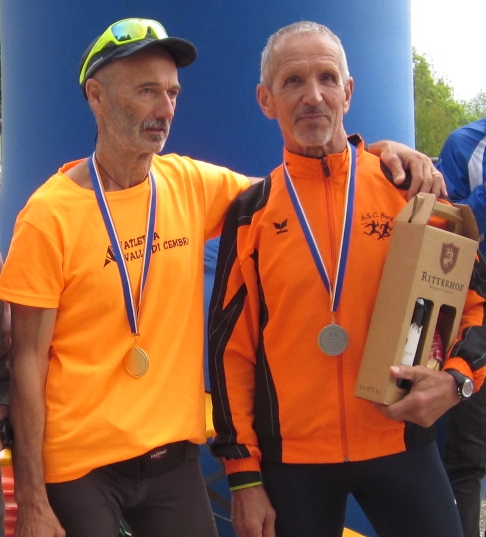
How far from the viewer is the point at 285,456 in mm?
2266

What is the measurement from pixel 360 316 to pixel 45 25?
264cm

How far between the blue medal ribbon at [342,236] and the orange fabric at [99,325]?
1.28ft

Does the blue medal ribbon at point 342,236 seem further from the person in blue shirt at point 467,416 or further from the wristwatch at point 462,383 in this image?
the person in blue shirt at point 467,416

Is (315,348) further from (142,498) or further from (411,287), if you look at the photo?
(142,498)

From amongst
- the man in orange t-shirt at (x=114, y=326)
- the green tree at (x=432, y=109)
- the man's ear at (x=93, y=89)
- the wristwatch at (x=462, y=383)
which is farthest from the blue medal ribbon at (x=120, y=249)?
the green tree at (x=432, y=109)

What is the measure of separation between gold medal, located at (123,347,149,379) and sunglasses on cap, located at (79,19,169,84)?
0.91m

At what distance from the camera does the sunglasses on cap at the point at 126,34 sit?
7.37ft

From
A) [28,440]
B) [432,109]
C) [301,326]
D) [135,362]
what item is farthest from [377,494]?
[432,109]

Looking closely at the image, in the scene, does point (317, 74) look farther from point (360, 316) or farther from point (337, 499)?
point (337, 499)

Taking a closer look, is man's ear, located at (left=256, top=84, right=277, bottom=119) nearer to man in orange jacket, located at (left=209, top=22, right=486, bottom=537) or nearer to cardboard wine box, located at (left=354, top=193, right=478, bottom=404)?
man in orange jacket, located at (left=209, top=22, right=486, bottom=537)

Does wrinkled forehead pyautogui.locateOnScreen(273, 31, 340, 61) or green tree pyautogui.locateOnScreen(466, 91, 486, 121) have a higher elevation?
green tree pyautogui.locateOnScreen(466, 91, 486, 121)

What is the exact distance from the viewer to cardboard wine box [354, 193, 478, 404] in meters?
2.10

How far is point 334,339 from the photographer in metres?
2.22

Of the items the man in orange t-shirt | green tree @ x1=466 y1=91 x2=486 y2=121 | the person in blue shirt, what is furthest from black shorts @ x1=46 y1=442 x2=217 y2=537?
green tree @ x1=466 y1=91 x2=486 y2=121
